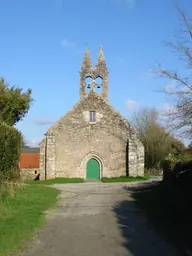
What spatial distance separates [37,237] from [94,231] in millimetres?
1825

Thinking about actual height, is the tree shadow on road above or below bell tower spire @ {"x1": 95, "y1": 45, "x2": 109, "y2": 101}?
below

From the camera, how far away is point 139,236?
10234mm

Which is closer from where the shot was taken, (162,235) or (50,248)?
(50,248)

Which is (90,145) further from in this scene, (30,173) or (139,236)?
(139,236)

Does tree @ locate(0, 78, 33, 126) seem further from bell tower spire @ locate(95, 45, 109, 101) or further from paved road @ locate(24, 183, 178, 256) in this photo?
paved road @ locate(24, 183, 178, 256)

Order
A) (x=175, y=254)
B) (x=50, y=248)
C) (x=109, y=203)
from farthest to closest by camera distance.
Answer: (x=109, y=203), (x=50, y=248), (x=175, y=254)

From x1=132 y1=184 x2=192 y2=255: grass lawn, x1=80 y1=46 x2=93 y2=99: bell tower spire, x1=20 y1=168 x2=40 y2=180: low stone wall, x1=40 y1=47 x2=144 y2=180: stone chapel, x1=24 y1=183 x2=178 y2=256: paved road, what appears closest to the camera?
x1=24 y1=183 x2=178 y2=256: paved road

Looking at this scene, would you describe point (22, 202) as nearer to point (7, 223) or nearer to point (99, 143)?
point (7, 223)

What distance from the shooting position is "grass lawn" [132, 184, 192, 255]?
9.53 m

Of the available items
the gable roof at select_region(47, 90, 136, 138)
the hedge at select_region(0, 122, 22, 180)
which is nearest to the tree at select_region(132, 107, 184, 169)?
the gable roof at select_region(47, 90, 136, 138)

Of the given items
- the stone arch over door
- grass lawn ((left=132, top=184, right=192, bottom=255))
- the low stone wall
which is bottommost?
grass lawn ((left=132, top=184, right=192, bottom=255))

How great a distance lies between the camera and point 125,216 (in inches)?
550

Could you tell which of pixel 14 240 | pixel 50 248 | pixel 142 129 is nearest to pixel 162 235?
pixel 50 248

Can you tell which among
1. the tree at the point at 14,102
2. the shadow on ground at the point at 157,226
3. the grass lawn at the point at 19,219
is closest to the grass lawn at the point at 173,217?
the shadow on ground at the point at 157,226
